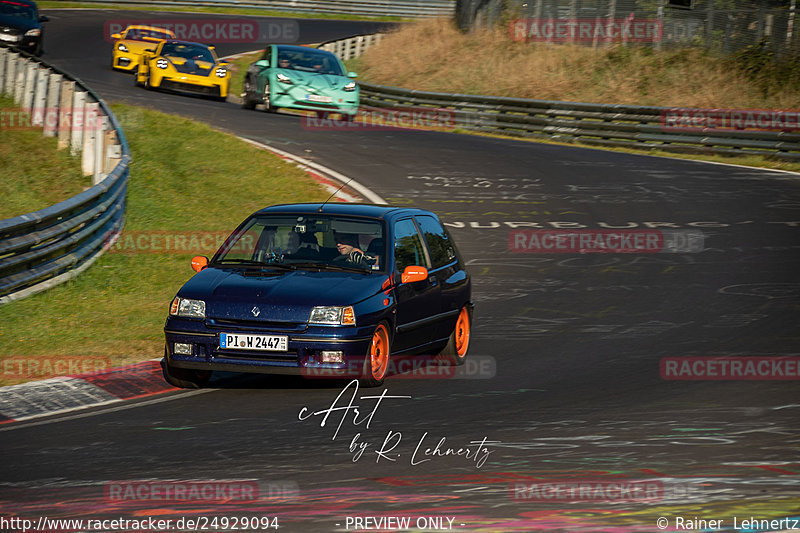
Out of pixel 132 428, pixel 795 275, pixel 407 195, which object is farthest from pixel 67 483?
pixel 407 195

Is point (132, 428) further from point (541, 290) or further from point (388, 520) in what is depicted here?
point (541, 290)

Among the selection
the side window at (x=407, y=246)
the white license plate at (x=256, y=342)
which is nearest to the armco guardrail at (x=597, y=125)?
the side window at (x=407, y=246)

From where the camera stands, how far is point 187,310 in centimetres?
931

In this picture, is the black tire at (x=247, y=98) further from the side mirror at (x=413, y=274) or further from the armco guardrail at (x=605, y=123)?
the side mirror at (x=413, y=274)

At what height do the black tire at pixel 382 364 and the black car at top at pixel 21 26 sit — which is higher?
the black tire at pixel 382 364

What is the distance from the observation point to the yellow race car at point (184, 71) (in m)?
30.9

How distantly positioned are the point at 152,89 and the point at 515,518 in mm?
27527
